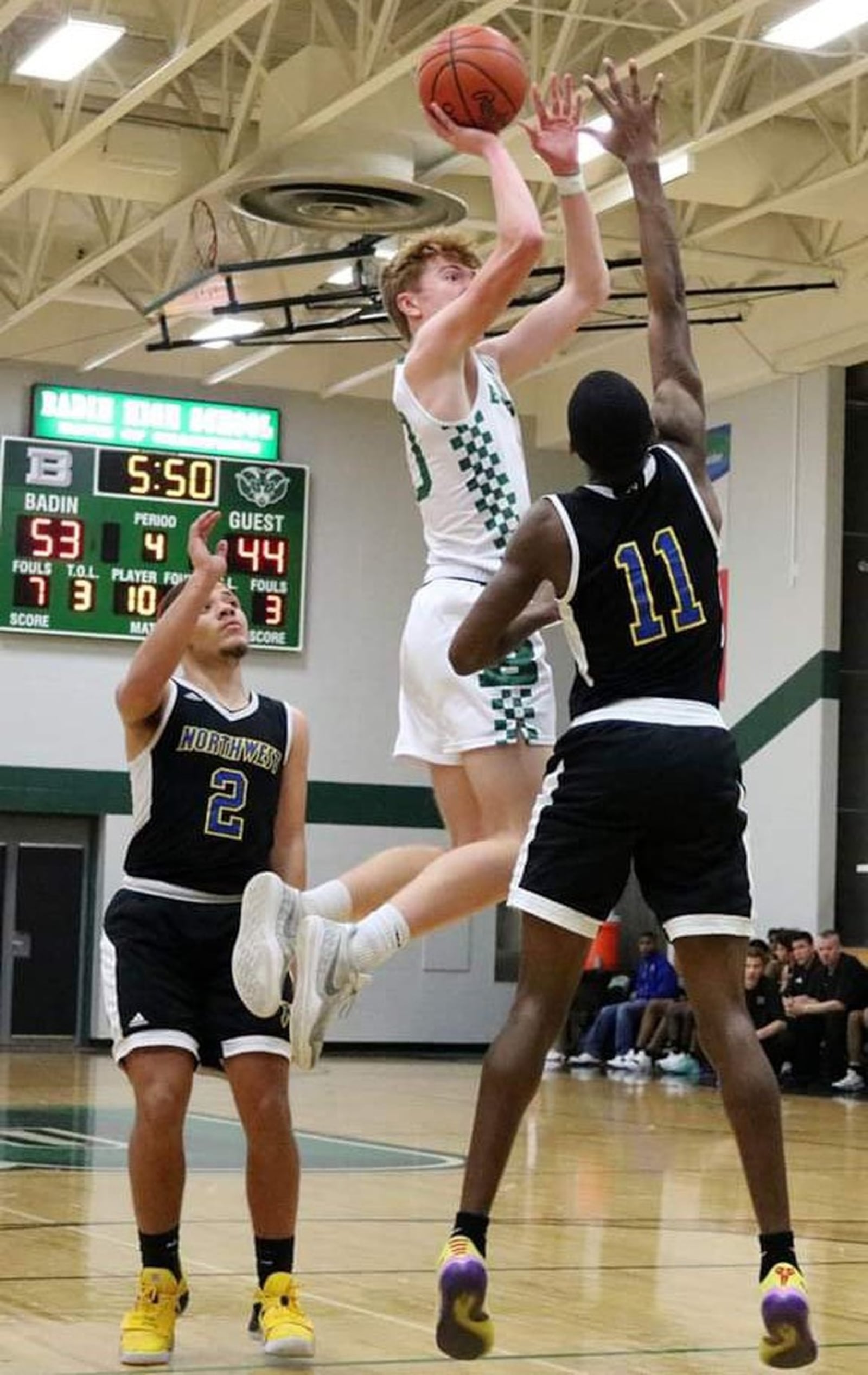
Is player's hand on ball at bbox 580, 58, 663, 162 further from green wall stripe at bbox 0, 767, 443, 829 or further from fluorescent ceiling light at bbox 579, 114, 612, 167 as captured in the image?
green wall stripe at bbox 0, 767, 443, 829

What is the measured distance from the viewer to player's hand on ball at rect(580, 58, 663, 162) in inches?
222

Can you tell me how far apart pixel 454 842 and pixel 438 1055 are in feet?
66.5

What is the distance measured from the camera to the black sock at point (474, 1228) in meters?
4.87

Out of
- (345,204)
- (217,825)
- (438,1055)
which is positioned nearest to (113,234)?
(345,204)

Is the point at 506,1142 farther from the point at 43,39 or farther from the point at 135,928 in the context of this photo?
the point at 43,39

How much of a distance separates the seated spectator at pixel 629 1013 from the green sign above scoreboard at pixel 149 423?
748cm

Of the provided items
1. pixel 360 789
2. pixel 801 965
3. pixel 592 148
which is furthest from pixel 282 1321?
pixel 360 789

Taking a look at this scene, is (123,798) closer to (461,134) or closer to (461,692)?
(461,692)

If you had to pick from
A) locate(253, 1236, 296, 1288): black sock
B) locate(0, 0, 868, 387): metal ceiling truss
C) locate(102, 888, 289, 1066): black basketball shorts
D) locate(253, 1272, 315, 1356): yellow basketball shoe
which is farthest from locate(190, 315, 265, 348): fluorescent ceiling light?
locate(253, 1272, 315, 1356): yellow basketball shoe

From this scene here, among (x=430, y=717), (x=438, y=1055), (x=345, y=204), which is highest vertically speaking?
(x=345, y=204)

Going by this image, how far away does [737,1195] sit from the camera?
1042 cm

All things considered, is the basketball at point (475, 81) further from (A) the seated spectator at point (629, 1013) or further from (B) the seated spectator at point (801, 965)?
(A) the seated spectator at point (629, 1013)

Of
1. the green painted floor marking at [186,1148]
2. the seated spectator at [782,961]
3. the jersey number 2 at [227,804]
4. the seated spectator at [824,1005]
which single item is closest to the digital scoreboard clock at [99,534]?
the seated spectator at [782,961]

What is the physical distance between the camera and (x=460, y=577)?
5949 millimetres
